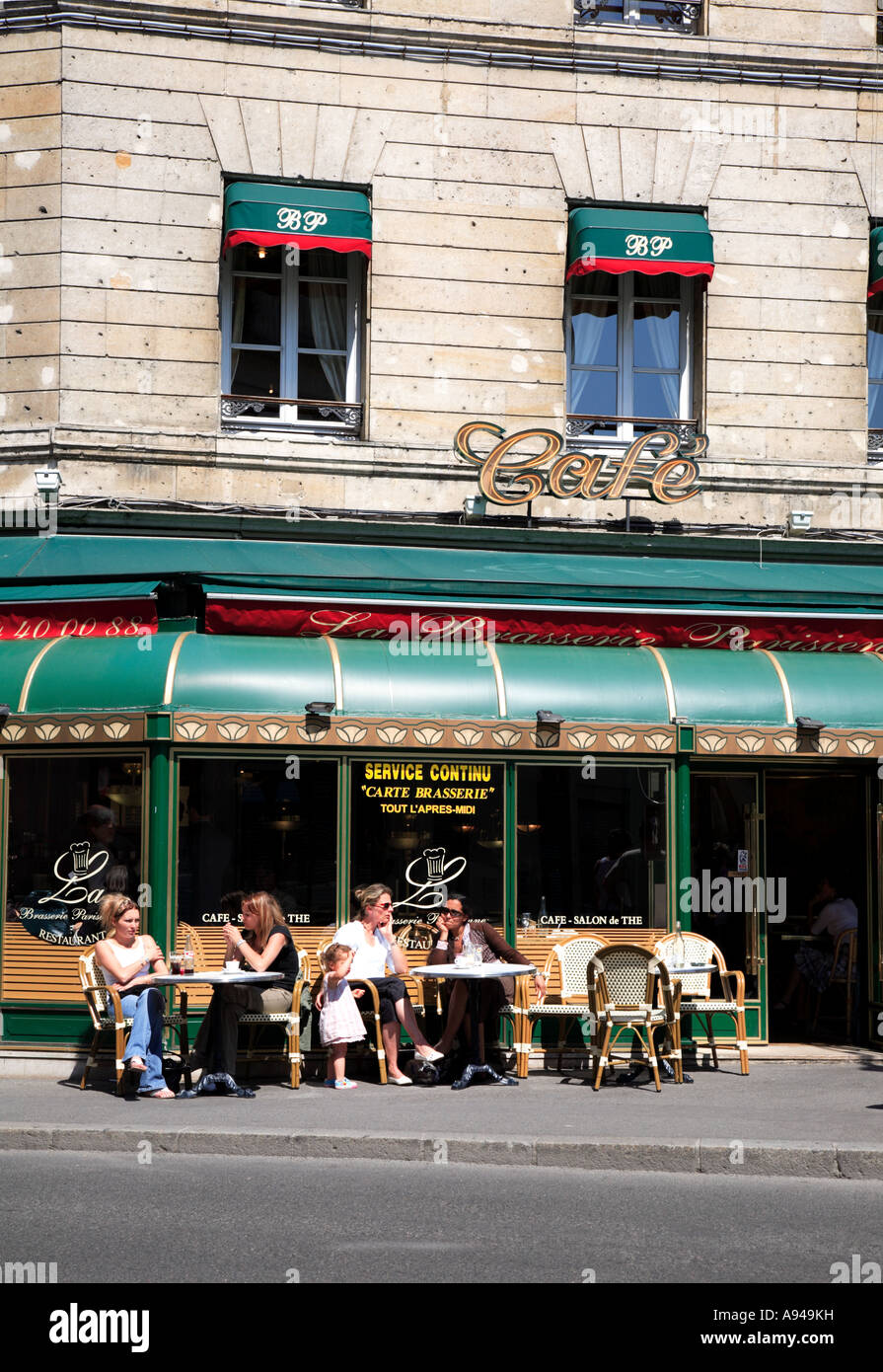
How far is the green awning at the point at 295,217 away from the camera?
14.2 m

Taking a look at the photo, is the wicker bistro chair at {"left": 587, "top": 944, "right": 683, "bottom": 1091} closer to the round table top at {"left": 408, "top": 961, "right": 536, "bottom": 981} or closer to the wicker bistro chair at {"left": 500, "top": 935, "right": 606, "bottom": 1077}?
the wicker bistro chair at {"left": 500, "top": 935, "right": 606, "bottom": 1077}

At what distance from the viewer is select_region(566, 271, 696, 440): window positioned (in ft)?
51.5

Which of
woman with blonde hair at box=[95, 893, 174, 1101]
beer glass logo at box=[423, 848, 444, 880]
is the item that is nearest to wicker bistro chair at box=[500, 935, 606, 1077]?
beer glass logo at box=[423, 848, 444, 880]

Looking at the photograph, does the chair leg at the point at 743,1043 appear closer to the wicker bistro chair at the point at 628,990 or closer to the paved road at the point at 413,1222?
the wicker bistro chair at the point at 628,990

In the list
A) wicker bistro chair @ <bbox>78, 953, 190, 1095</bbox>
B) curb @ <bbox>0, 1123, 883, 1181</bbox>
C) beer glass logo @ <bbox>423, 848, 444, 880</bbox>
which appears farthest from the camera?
beer glass logo @ <bbox>423, 848, 444, 880</bbox>

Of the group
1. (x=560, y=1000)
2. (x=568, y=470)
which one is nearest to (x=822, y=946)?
(x=560, y=1000)

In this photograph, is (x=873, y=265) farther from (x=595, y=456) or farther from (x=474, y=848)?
(x=474, y=848)

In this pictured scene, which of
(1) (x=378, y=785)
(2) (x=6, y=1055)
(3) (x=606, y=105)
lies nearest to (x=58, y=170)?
(3) (x=606, y=105)

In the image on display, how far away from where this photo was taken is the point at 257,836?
12.4 meters

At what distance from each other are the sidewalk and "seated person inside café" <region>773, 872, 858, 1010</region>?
8.57ft

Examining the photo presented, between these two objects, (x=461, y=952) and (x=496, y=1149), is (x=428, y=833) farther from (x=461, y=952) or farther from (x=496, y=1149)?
(x=496, y=1149)

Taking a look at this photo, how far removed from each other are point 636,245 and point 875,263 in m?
2.53

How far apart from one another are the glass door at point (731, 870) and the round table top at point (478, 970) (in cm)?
234

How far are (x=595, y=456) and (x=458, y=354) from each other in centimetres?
167
